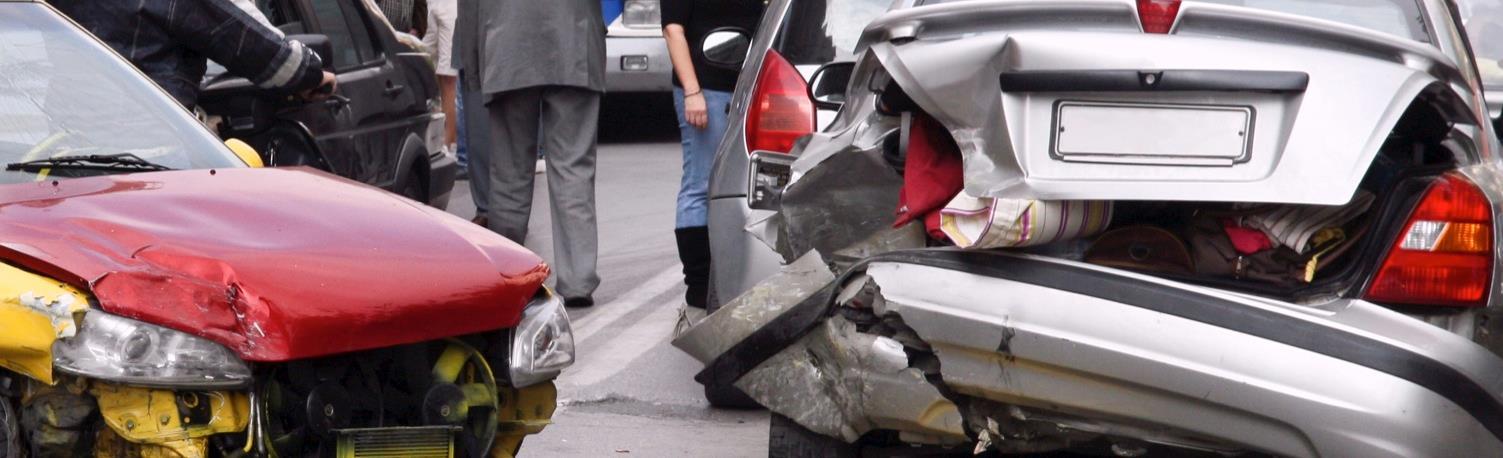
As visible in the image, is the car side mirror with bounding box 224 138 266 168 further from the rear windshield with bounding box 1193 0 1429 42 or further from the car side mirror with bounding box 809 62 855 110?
the rear windshield with bounding box 1193 0 1429 42

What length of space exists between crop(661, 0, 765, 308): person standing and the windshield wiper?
3539mm

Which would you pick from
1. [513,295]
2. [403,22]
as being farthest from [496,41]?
[403,22]

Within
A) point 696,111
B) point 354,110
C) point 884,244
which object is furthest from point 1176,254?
point 354,110

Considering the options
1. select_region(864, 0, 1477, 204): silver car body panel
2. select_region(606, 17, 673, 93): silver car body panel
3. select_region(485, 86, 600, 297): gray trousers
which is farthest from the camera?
select_region(606, 17, 673, 93): silver car body panel

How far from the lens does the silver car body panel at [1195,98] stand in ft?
11.9

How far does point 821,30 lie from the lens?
638 centimetres

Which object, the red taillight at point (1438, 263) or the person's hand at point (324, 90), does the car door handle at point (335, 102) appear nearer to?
the person's hand at point (324, 90)

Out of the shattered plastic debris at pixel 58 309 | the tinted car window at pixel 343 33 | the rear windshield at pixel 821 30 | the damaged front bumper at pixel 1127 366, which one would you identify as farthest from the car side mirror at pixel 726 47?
the shattered plastic debris at pixel 58 309

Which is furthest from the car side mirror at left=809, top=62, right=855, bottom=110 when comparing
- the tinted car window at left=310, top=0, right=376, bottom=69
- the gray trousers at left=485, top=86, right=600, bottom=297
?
the tinted car window at left=310, top=0, right=376, bottom=69

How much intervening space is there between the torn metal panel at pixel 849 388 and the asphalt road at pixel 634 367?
172 cm

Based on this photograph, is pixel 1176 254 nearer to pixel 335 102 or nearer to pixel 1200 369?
pixel 1200 369

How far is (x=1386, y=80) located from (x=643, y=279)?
19.8ft

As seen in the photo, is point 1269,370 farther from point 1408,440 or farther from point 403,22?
point 403,22

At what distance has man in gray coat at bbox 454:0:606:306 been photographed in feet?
27.2
